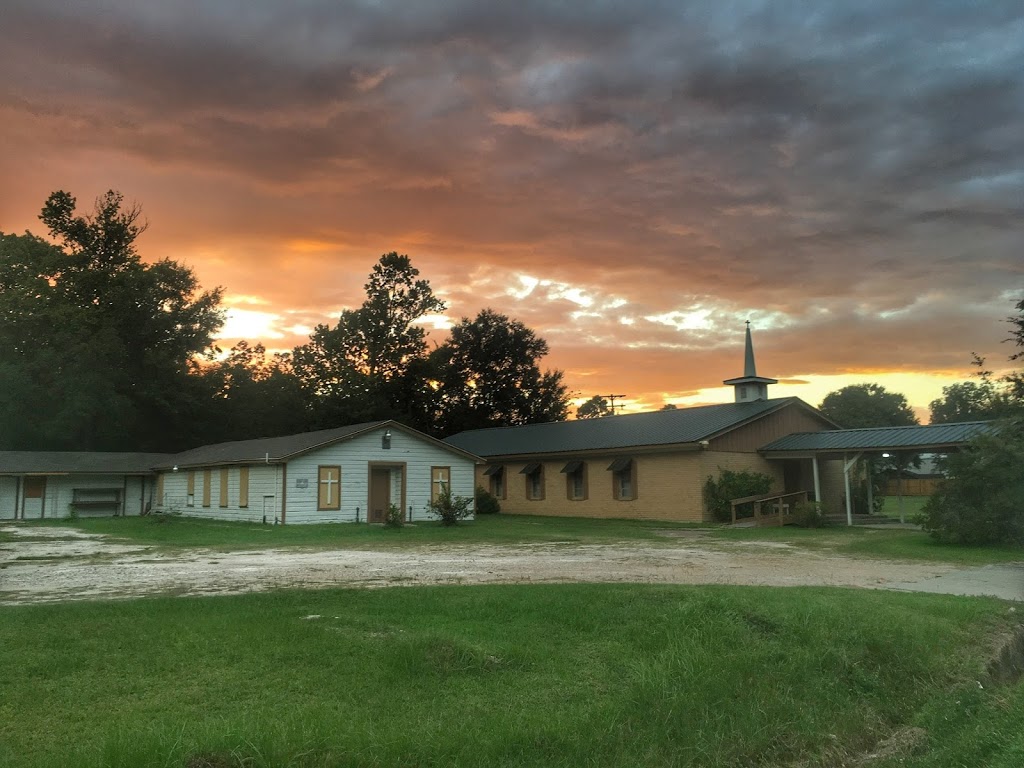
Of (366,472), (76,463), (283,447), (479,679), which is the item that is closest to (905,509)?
(366,472)

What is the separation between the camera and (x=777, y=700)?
7.47 meters

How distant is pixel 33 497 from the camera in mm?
38000

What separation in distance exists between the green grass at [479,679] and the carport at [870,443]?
1597cm

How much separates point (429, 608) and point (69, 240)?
173 ft

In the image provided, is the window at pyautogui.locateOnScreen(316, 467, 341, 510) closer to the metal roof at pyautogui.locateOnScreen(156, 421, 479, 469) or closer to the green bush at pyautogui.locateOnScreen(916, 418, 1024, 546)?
the metal roof at pyautogui.locateOnScreen(156, 421, 479, 469)

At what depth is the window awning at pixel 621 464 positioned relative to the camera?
33.7 metres

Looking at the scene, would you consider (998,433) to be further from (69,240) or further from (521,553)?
(69,240)

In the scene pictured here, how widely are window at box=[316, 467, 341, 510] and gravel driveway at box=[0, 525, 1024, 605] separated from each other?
9.17 m

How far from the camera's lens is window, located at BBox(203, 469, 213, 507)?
115ft

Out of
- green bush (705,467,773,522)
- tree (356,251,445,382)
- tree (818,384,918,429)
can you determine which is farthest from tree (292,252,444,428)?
tree (818,384,918,429)

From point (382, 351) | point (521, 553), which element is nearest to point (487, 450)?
point (382, 351)

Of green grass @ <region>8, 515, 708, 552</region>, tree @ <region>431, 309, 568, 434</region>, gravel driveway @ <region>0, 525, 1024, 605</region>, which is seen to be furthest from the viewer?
tree @ <region>431, 309, 568, 434</region>

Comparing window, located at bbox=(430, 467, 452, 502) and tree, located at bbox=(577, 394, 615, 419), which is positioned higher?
tree, located at bbox=(577, 394, 615, 419)

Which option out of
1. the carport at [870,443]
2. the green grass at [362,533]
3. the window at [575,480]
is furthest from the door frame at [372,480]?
the carport at [870,443]
